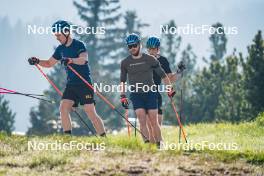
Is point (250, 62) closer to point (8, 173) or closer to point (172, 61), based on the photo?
point (8, 173)

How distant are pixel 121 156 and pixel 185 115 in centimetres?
4578

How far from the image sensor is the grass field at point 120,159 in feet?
29.5

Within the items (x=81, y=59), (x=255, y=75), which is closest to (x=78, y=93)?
(x=81, y=59)

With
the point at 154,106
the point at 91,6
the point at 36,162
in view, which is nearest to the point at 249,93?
the point at 154,106

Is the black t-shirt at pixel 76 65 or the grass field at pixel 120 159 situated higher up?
the black t-shirt at pixel 76 65

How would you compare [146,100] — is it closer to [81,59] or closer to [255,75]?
[81,59]

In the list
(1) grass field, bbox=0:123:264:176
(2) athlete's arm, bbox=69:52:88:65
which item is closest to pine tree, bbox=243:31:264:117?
(2) athlete's arm, bbox=69:52:88:65

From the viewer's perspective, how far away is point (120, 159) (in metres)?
9.55

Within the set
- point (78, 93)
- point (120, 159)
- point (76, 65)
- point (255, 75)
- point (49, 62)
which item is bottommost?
point (120, 159)

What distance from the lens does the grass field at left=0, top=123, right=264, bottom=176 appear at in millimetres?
8977

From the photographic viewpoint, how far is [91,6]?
100 meters

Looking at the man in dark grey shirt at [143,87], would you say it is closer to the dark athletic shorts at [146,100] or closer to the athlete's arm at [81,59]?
the dark athletic shorts at [146,100]

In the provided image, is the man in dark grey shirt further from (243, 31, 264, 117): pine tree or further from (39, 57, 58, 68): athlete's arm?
(243, 31, 264, 117): pine tree

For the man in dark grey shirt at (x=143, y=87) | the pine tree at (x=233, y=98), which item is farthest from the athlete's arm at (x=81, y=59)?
the pine tree at (x=233, y=98)
